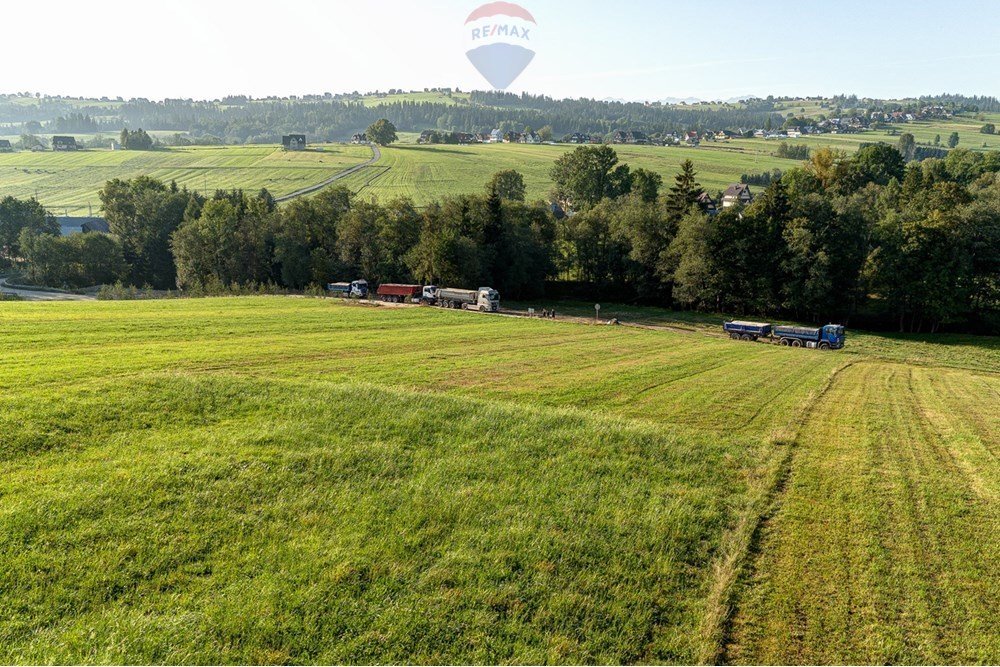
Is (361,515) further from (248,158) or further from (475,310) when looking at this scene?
(248,158)

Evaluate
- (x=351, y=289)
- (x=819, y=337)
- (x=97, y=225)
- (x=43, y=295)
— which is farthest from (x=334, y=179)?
(x=819, y=337)

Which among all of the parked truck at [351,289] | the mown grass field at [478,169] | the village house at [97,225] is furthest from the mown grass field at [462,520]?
the mown grass field at [478,169]

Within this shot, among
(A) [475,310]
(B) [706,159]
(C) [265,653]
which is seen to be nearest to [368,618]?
(C) [265,653]

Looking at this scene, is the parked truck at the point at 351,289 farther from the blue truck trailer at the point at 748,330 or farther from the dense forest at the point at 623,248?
the blue truck trailer at the point at 748,330

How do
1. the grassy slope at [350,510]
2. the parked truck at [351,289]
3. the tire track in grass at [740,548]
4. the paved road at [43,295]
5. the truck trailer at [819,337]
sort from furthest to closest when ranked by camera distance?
the paved road at [43,295] → the parked truck at [351,289] → the truck trailer at [819,337] → the tire track in grass at [740,548] → the grassy slope at [350,510]

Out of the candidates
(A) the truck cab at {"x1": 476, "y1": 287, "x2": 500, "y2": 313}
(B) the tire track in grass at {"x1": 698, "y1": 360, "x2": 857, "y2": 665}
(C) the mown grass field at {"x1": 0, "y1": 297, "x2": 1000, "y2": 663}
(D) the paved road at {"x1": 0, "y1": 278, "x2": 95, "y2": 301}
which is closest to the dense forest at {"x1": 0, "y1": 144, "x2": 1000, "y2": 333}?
(D) the paved road at {"x1": 0, "y1": 278, "x2": 95, "y2": 301}

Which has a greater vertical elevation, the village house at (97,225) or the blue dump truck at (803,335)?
the village house at (97,225)
